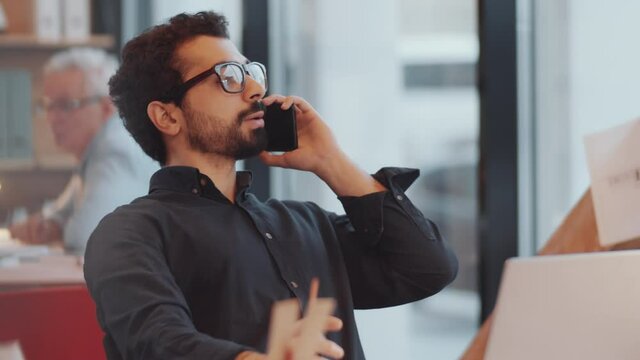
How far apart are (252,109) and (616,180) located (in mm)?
709

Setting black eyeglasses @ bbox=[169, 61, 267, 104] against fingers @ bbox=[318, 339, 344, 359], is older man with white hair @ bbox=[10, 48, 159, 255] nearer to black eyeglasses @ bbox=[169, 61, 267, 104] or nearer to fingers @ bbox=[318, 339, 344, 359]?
black eyeglasses @ bbox=[169, 61, 267, 104]

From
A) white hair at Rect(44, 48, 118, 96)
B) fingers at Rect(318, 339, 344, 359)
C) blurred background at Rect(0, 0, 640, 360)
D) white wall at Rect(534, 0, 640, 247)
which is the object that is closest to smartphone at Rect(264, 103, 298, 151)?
fingers at Rect(318, 339, 344, 359)

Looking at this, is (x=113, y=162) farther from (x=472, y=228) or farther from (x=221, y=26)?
(x=221, y=26)

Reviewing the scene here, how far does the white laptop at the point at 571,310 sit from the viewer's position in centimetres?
136

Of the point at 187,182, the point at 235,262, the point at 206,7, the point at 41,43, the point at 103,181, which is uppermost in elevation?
the point at 206,7

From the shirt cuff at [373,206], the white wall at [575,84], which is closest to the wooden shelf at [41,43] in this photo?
the white wall at [575,84]

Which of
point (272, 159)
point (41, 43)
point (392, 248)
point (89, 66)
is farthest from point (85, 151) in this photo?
point (392, 248)

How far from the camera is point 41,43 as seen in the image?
456cm

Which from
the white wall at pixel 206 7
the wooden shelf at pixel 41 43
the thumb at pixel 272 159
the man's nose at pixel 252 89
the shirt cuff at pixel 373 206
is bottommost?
the shirt cuff at pixel 373 206

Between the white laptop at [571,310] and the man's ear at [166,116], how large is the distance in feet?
2.00

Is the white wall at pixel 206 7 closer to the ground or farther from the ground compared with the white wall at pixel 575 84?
farther from the ground

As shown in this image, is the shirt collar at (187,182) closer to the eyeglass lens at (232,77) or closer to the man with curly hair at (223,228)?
the man with curly hair at (223,228)

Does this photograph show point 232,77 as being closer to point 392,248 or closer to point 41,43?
point 392,248

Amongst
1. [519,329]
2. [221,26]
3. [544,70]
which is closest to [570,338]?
[519,329]
